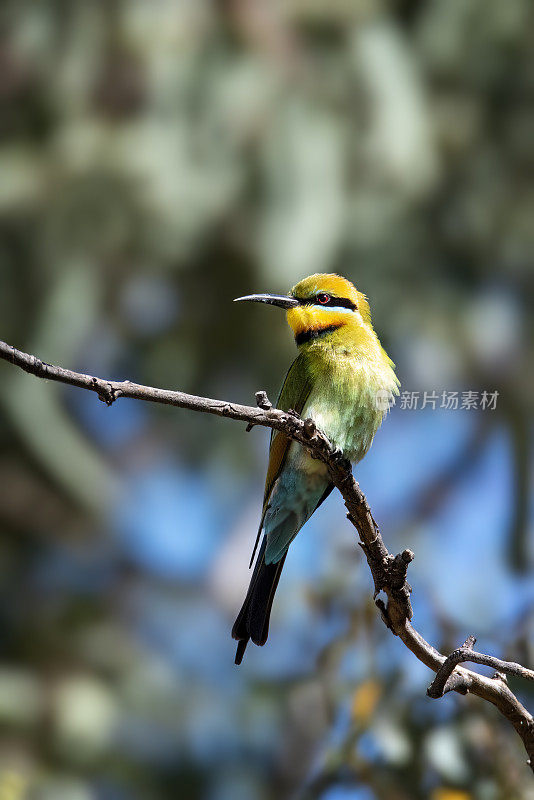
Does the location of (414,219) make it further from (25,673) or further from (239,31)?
(25,673)

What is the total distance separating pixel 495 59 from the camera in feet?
12.2

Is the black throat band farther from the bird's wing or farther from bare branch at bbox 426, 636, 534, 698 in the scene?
bare branch at bbox 426, 636, 534, 698

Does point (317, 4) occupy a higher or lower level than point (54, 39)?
higher

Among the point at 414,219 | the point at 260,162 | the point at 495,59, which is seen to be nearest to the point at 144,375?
the point at 260,162

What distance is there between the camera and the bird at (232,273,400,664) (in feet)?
5.32

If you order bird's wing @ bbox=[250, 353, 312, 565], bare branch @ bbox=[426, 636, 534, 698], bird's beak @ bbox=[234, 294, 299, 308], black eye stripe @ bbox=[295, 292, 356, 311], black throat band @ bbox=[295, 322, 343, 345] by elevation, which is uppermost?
black eye stripe @ bbox=[295, 292, 356, 311]

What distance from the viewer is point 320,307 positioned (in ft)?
5.45

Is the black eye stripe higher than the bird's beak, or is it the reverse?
the black eye stripe

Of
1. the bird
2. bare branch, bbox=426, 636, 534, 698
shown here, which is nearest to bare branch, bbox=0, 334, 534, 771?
bare branch, bbox=426, 636, 534, 698

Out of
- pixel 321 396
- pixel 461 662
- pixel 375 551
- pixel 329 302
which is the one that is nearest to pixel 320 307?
pixel 329 302

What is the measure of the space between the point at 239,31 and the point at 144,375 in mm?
1603

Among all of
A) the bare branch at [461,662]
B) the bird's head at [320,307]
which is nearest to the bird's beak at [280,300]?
the bird's head at [320,307]

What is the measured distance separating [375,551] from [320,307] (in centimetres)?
58

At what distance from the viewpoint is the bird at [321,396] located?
63.8 inches
